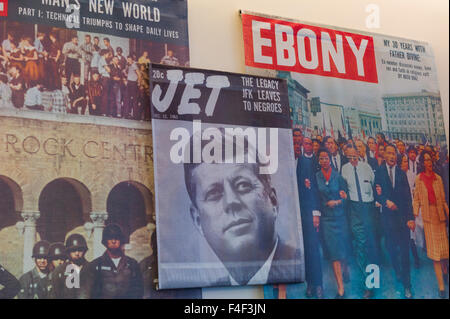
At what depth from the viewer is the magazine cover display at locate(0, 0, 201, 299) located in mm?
6332

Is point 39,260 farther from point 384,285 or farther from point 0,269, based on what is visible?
point 384,285

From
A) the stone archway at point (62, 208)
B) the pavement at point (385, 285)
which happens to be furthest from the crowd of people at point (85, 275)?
the pavement at point (385, 285)

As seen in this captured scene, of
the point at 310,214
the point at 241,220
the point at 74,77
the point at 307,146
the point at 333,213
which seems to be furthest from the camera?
the point at 307,146

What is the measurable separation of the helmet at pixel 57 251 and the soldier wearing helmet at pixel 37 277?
0.04 m

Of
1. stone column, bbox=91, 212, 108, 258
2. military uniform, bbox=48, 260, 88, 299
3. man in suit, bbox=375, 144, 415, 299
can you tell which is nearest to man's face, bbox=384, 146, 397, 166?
man in suit, bbox=375, 144, 415, 299

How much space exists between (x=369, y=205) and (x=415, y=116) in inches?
60.3

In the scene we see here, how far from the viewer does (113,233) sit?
664cm

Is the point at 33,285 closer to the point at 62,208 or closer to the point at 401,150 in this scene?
the point at 62,208

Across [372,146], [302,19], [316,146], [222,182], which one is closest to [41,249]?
[222,182]

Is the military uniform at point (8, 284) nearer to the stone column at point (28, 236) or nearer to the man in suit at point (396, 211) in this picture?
the stone column at point (28, 236)

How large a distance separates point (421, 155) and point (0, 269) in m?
5.33

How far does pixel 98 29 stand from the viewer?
715cm

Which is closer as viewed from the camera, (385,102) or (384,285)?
(384,285)

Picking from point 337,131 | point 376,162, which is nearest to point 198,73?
point 337,131
